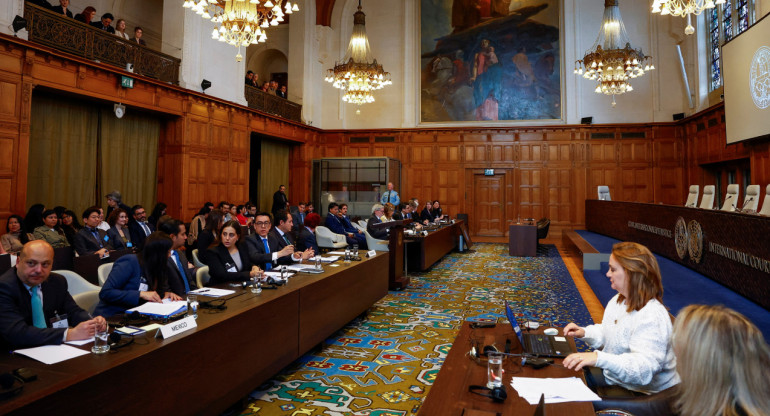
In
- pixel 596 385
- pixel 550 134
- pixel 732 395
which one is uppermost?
pixel 550 134

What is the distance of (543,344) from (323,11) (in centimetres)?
1535

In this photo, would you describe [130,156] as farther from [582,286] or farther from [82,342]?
[582,286]

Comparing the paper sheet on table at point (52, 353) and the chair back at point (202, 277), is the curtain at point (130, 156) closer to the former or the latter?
the chair back at point (202, 277)

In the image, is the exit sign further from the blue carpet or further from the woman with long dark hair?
the blue carpet

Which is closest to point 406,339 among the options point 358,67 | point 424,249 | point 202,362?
point 202,362

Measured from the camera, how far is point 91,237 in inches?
229

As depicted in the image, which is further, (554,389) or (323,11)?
(323,11)

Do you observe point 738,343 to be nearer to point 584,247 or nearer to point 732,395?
point 732,395

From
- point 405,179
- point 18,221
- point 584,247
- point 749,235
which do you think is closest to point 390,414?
point 749,235

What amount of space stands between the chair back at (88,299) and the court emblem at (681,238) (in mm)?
6700

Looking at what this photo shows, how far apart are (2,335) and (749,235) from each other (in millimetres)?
5719

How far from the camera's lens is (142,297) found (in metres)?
3.06

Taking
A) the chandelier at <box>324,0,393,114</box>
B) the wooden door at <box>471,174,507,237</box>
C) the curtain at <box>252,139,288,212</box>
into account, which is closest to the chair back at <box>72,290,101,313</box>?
the chandelier at <box>324,0,393,114</box>

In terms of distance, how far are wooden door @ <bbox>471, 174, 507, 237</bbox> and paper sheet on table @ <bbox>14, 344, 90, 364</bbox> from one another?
45.9 ft
